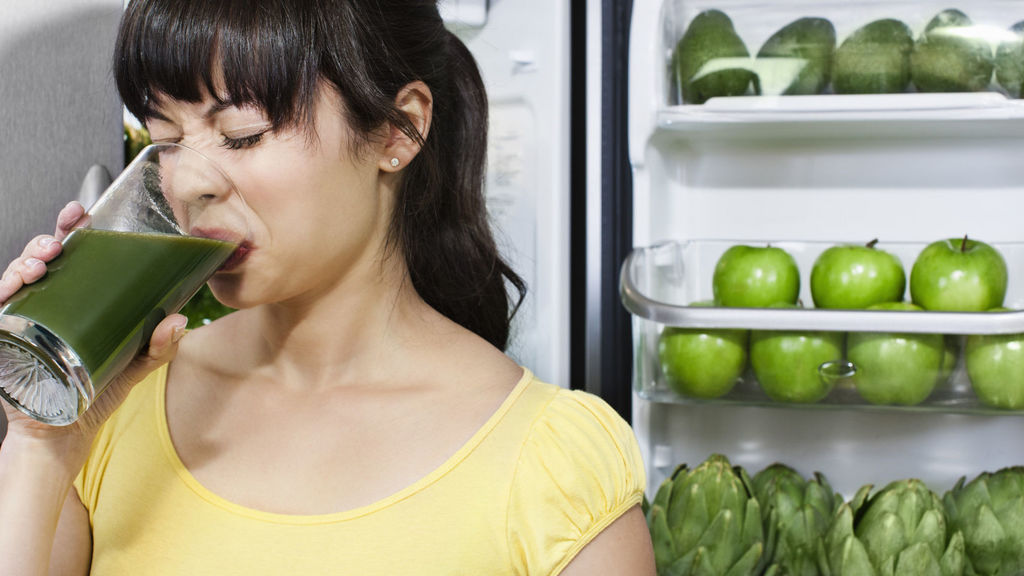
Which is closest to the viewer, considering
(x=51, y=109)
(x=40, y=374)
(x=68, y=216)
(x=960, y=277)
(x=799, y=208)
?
(x=40, y=374)

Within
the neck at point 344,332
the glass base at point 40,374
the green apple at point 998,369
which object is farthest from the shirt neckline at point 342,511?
the green apple at point 998,369

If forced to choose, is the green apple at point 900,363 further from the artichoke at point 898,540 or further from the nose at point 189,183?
the nose at point 189,183

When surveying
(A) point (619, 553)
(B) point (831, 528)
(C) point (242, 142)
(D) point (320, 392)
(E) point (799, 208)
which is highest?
(C) point (242, 142)

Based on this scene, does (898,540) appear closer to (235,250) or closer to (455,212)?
(455,212)

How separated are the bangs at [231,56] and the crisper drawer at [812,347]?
22.4 inches

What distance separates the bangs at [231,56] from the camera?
750mm

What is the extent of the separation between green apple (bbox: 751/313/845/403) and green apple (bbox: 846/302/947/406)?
0.04 metres

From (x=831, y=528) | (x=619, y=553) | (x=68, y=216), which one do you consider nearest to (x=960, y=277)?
(x=831, y=528)

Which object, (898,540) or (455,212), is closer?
(455,212)

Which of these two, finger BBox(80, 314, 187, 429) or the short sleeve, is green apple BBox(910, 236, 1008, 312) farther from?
finger BBox(80, 314, 187, 429)

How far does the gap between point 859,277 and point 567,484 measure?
1.79ft

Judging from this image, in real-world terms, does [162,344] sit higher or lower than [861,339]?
higher

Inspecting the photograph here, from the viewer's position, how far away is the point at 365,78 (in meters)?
0.81

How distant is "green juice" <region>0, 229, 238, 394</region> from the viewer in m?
0.63
